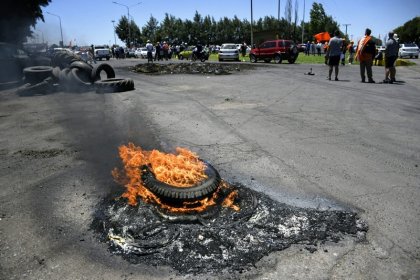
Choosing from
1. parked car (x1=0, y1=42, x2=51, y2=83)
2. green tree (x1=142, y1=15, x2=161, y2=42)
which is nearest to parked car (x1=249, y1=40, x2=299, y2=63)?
parked car (x1=0, y1=42, x2=51, y2=83)

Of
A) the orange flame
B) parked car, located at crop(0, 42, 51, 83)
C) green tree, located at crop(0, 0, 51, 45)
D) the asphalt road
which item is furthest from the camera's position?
green tree, located at crop(0, 0, 51, 45)

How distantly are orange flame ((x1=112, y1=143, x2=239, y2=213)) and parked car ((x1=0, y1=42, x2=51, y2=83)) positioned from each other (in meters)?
12.1

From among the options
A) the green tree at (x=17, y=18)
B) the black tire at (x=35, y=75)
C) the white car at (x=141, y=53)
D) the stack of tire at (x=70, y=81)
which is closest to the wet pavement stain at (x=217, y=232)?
the stack of tire at (x=70, y=81)

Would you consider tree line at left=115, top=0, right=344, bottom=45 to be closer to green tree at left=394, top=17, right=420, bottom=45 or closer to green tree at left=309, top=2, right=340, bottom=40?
green tree at left=309, top=2, right=340, bottom=40

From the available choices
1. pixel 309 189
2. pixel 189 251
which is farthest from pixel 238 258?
pixel 309 189

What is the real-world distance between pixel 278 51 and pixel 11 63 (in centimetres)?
2066

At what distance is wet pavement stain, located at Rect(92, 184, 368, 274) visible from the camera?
3012mm

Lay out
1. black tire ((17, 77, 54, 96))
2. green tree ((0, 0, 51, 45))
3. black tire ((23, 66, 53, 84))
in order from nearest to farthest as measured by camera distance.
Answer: black tire ((17, 77, 54, 96)) → black tire ((23, 66, 53, 84)) → green tree ((0, 0, 51, 45))

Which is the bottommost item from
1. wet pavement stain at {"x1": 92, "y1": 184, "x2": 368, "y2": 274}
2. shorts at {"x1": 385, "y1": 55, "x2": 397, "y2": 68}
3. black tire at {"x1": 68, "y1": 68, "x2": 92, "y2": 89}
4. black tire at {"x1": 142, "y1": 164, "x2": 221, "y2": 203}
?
wet pavement stain at {"x1": 92, "y1": 184, "x2": 368, "y2": 274}

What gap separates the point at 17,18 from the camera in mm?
24891

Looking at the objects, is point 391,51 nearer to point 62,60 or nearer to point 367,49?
point 367,49

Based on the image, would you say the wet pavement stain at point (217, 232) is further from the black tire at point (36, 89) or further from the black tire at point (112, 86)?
the black tire at point (36, 89)

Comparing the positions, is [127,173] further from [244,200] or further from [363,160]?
[363,160]

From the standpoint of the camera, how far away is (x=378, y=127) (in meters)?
7.38
